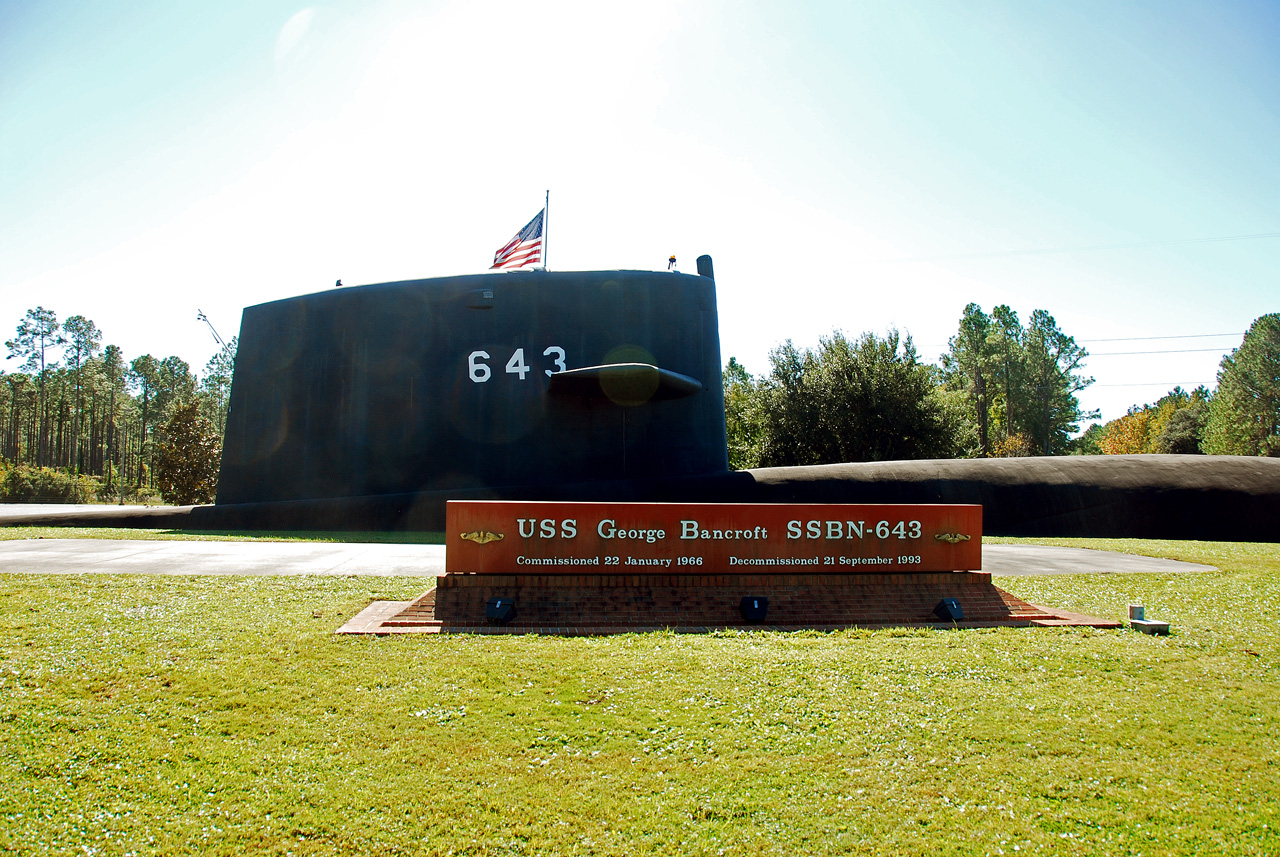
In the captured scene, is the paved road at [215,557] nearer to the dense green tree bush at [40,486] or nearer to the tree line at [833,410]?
the tree line at [833,410]

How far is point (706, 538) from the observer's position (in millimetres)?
7160

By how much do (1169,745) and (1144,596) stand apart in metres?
4.95

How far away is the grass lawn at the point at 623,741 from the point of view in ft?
9.86

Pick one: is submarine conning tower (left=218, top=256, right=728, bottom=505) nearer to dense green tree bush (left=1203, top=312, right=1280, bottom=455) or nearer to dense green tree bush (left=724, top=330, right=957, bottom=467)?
dense green tree bush (left=724, top=330, right=957, bottom=467)

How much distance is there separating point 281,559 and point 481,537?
13.3ft

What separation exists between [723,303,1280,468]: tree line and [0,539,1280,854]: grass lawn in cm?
2739

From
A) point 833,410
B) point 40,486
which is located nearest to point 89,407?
point 40,486

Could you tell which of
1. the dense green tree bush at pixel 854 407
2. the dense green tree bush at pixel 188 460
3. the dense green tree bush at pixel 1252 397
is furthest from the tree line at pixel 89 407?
the dense green tree bush at pixel 1252 397

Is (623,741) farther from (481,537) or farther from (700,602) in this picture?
(481,537)

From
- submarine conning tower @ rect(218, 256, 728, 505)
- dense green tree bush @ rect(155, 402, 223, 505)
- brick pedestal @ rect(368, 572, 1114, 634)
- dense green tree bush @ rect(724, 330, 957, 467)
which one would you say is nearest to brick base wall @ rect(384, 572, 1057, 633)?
brick pedestal @ rect(368, 572, 1114, 634)

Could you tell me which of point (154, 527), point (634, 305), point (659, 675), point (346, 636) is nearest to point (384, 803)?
point (659, 675)

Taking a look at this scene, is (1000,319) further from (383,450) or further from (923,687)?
(923,687)

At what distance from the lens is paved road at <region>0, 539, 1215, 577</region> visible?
8.57m

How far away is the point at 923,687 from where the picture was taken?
15.6 ft
